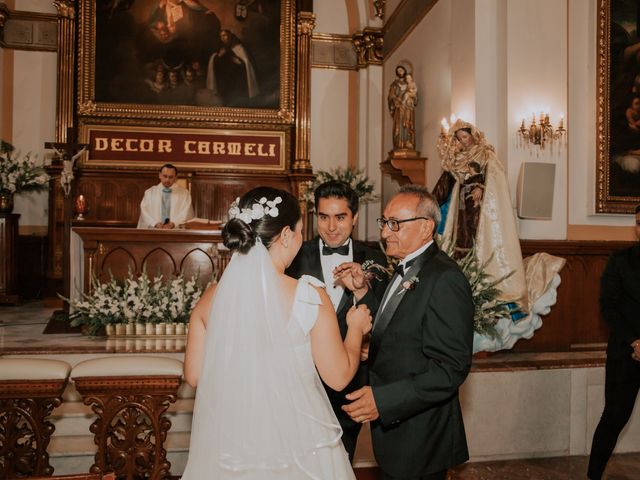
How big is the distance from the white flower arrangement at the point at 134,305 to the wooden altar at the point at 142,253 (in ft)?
2.37

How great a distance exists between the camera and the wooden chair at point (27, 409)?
10.4 feet

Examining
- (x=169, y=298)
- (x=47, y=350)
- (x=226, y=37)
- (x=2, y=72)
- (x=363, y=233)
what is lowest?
(x=47, y=350)

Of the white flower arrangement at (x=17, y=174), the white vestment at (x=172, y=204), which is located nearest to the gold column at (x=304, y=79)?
the white vestment at (x=172, y=204)

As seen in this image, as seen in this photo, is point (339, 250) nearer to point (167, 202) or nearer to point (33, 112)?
point (167, 202)

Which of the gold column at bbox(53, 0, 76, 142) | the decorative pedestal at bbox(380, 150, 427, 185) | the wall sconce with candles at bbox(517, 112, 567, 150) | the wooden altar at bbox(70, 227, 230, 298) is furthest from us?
the gold column at bbox(53, 0, 76, 142)

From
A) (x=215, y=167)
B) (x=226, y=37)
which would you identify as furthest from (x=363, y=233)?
(x=226, y=37)

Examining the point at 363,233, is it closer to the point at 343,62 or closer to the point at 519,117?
the point at 343,62

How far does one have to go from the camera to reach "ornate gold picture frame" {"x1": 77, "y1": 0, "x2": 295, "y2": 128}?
11.0 metres

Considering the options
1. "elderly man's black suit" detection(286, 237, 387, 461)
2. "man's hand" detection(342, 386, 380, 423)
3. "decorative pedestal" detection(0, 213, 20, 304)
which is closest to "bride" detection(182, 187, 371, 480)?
"man's hand" detection(342, 386, 380, 423)

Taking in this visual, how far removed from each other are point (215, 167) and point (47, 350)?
6619mm

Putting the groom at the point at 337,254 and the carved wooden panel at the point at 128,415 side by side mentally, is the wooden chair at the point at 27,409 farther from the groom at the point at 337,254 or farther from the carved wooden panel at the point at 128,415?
the groom at the point at 337,254

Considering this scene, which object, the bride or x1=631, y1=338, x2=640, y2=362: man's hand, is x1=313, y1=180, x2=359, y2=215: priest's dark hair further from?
x1=631, y1=338, x2=640, y2=362: man's hand

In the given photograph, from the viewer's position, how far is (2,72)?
35.9ft

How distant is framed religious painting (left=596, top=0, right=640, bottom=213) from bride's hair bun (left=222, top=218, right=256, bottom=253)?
597 cm
